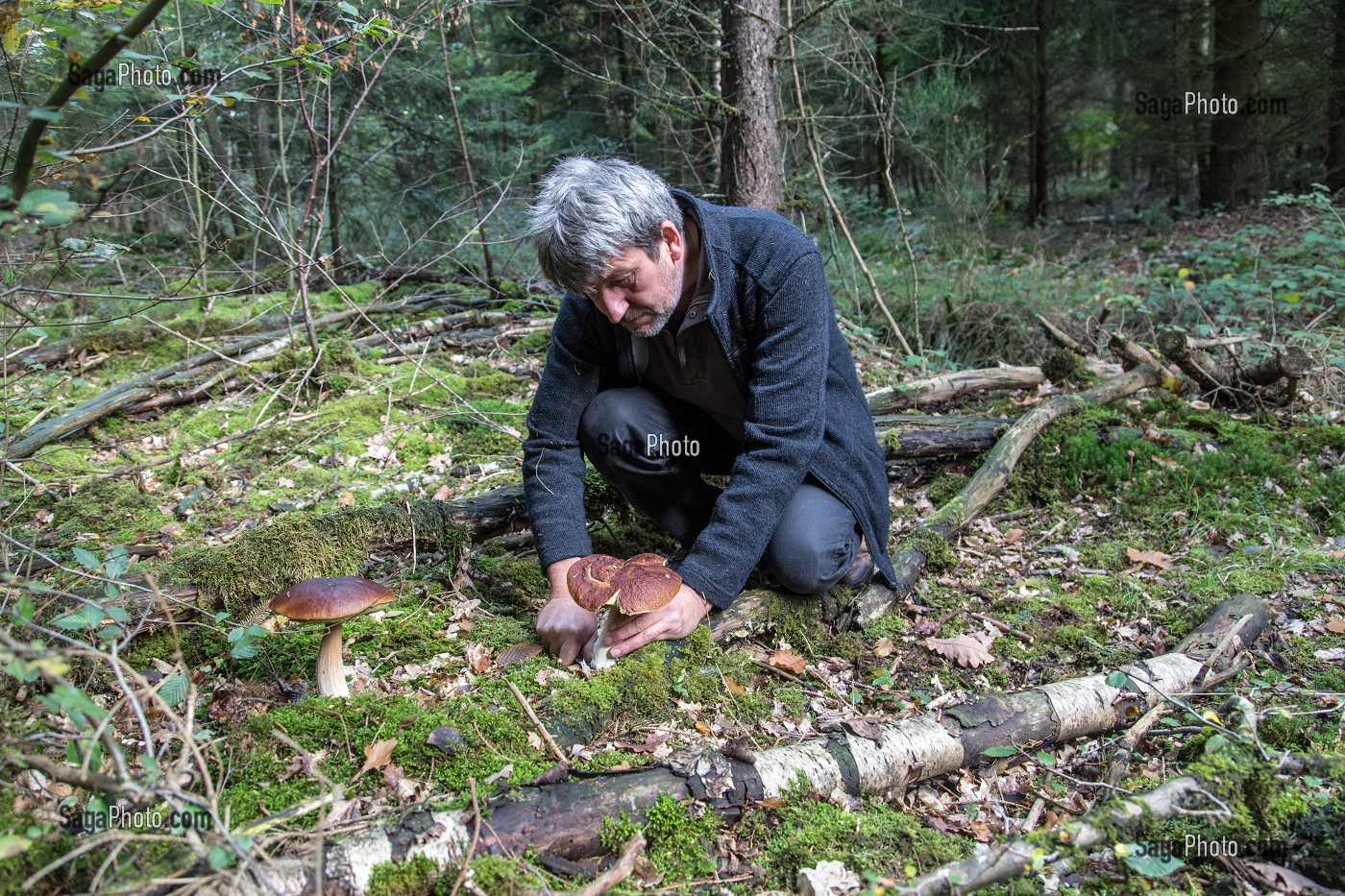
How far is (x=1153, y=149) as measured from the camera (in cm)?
1655

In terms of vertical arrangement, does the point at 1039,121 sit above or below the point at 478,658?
above

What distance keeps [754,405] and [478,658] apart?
1.61 m

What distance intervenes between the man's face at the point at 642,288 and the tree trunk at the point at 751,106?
131 inches

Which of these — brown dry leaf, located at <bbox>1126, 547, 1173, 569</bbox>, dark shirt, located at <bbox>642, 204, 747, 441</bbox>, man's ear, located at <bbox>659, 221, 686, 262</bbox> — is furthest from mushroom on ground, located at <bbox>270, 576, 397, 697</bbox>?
brown dry leaf, located at <bbox>1126, 547, 1173, 569</bbox>

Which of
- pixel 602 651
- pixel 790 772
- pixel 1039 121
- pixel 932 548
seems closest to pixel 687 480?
pixel 602 651

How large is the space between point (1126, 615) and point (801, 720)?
6.29 ft

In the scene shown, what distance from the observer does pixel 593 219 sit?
2.89 m

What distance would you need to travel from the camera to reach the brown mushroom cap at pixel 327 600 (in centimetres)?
256

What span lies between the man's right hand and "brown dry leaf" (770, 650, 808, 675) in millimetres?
844

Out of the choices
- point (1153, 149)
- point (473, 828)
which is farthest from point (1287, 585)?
point (1153, 149)

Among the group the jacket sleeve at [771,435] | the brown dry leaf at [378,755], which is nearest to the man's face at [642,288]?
the jacket sleeve at [771,435]

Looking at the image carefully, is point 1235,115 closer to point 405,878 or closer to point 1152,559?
point 1152,559

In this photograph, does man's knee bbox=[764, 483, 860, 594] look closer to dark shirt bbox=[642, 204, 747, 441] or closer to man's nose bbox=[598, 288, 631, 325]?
dark shirt bbox=[642, 204, 747, 441]

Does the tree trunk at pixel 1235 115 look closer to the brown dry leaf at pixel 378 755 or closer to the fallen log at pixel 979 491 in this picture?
the fallen log at pixel 979 491
